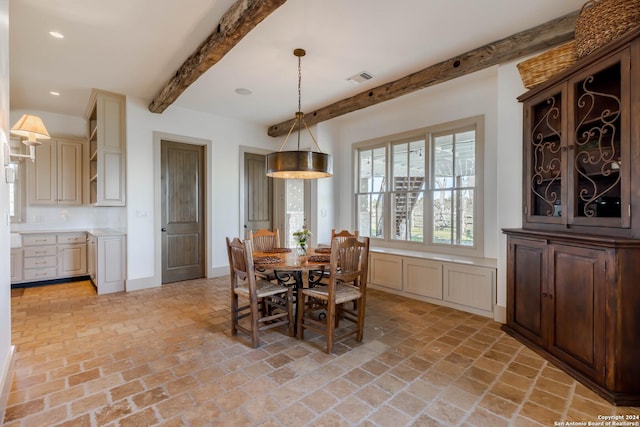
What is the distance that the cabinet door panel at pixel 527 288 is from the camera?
8.57ft

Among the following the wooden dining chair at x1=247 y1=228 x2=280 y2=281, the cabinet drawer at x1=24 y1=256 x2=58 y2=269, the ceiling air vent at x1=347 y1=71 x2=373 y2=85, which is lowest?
the cabinet drawer at x1=24 y1=256 x2=58 y2=269

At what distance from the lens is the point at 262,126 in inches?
239

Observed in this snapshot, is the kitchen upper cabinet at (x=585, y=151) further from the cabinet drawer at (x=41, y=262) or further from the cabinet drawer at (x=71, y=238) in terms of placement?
the cabinet drawer at (x=41, y=262)

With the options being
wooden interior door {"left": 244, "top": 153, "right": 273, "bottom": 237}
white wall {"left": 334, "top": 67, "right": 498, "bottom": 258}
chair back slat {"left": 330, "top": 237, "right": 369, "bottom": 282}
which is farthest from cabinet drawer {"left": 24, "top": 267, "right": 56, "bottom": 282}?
chair back slat {"left": 330, "top": 237, "right": 369, "bottom": 282}

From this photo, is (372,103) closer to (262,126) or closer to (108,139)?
(262,126)

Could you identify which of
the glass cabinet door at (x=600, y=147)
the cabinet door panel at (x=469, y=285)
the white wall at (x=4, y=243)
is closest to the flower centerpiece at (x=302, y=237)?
the cabinet door panel at (x=469, y=285)

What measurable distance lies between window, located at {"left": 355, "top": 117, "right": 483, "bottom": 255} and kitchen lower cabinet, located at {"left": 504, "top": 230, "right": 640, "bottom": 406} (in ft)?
3.98

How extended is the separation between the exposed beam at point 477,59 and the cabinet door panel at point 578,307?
6.13ft

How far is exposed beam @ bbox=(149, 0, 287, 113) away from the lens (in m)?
2.28

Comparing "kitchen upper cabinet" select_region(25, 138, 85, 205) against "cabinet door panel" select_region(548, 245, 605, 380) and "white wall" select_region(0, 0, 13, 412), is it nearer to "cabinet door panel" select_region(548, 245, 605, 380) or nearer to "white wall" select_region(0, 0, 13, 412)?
"white wall" select_region(0, 0, 13, 412)

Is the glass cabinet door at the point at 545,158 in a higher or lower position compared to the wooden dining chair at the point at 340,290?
higher

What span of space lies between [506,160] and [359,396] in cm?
275

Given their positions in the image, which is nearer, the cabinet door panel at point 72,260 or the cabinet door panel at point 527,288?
the cabinet door panel at point 527,288

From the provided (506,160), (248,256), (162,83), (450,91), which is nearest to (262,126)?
(162,83)
